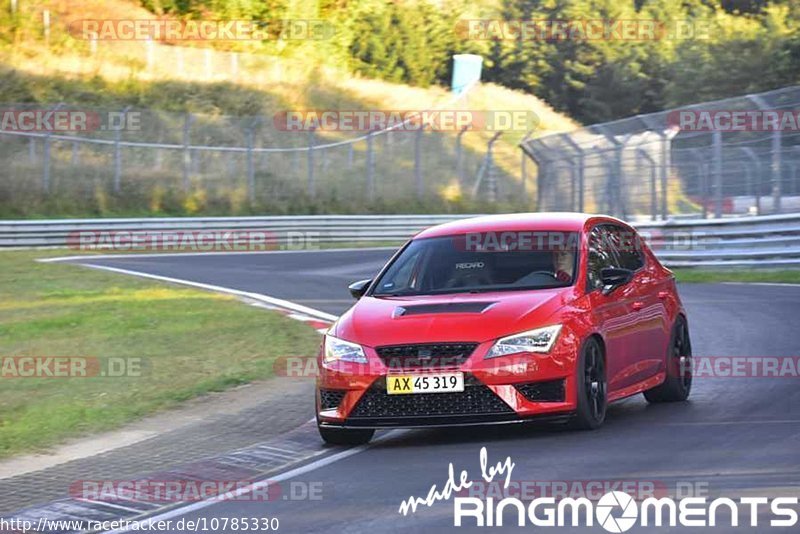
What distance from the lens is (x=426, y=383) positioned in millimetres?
9281

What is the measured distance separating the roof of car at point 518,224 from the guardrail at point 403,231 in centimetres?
1368

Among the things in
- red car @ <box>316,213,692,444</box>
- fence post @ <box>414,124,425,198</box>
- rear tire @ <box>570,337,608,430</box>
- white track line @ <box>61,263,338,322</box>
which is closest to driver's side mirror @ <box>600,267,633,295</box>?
red car @ <box>316,213,692,444</box>

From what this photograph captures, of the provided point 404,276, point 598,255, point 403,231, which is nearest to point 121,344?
point 404,276

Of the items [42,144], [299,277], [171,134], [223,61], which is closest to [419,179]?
[171,134]

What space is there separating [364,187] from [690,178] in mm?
19974

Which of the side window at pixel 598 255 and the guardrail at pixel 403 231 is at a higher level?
the side window at pixel 598 255

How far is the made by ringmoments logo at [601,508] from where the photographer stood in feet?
22.4

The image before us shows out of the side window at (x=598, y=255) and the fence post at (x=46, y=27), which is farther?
the fence post at (x=46, y=27)

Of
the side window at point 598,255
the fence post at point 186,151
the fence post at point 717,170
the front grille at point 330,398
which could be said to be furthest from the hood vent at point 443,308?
the fence post at point 186,151

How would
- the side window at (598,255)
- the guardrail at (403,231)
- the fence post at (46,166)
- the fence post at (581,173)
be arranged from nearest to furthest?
the side window at (598,255)
the guardrail at (403,231)
the fence post at (581,173)
the fence post at (46,166)

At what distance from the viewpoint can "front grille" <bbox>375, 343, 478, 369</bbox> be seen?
9.27 m

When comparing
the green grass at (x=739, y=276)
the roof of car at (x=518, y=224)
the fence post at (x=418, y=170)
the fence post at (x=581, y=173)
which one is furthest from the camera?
the fence post at (x=418, y=170)

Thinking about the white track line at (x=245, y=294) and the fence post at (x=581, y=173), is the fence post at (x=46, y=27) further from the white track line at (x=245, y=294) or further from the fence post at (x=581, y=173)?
the white track line at (x=245, y=294)

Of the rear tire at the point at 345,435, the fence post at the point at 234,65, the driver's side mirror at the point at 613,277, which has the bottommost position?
the fence post at the point at 234,65
